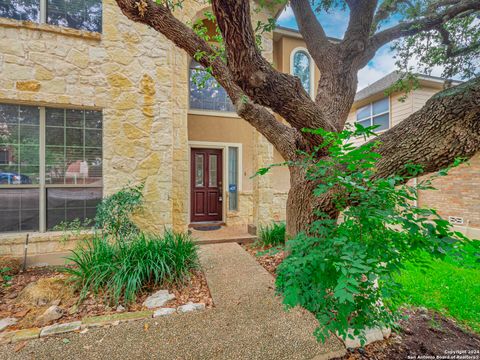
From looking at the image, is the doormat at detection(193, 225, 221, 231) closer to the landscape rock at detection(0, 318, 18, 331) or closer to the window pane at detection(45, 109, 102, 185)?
the window pane at detection(45, 109, 102, 185)

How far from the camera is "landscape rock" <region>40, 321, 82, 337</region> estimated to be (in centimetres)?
217

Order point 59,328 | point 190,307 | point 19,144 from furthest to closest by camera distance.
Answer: point 19,144, point 190,307, point 59,328

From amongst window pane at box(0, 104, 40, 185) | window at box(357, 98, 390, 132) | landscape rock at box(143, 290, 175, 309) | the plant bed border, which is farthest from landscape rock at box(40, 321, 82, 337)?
window at box(357, 98, 390, 132)

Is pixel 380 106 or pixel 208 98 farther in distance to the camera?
pixel 380 106

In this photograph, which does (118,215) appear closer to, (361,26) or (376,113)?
(361,26)

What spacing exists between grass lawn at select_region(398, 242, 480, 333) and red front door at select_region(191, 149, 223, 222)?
187 inches

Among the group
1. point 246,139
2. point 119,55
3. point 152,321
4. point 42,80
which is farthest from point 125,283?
point 246,139

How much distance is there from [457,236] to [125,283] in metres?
3.11

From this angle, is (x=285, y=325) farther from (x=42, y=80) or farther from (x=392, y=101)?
(x=392, y=101)

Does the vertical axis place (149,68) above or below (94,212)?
above

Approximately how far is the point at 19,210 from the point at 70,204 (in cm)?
71

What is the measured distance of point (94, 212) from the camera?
421cm

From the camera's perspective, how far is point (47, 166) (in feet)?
12.9

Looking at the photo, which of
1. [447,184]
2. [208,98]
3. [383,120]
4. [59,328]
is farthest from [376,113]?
[59,328]
